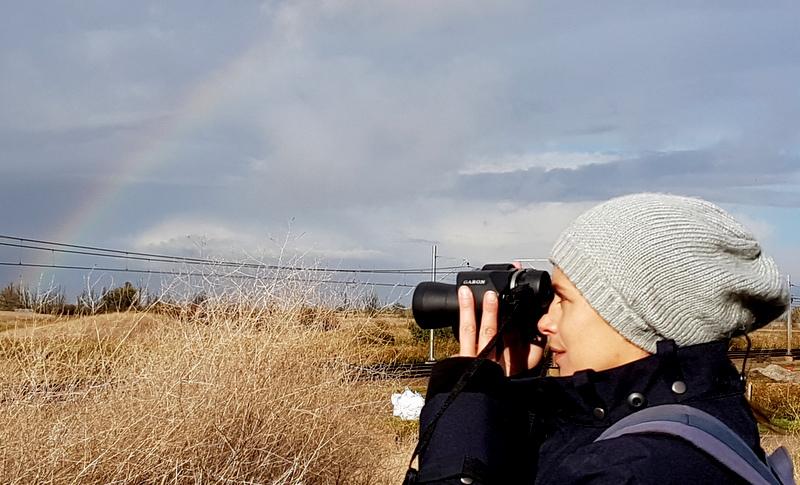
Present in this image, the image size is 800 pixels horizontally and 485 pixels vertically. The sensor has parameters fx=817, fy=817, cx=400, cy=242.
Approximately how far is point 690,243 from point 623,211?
0.43ft

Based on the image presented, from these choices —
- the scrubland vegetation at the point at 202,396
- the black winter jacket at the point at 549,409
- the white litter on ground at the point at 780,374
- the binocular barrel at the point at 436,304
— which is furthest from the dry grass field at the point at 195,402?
the white litter on ground at the point at 780,374

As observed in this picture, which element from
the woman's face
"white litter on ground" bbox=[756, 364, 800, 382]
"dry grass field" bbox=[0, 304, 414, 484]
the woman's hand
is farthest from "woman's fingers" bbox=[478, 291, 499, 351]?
"white litter on ground" bbox=[756, 364, 800, 382]

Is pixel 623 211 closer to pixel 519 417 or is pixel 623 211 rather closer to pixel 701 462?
pixel 519 417

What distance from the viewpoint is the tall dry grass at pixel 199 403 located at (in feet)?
12.2

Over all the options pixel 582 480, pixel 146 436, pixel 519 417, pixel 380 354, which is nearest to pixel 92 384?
pixel 146 436

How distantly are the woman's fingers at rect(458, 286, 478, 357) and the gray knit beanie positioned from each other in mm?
206

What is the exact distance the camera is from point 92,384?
4.61 metres

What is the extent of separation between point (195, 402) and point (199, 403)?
27 mm

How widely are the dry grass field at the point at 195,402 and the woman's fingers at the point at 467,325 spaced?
2524 millimetres

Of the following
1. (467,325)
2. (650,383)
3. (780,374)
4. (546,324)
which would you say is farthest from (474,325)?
(780,374)

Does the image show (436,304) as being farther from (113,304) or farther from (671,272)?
(113,304)

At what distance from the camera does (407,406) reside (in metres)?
7.37

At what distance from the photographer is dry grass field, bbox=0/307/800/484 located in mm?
3734

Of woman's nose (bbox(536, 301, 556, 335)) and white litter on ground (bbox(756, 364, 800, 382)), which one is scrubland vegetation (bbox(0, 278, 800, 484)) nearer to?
woman's nose (bbox(536, 301, 556, 335))
